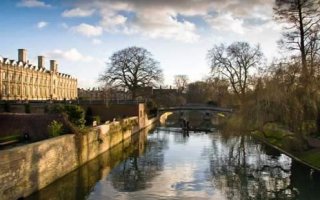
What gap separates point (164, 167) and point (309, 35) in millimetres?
13107

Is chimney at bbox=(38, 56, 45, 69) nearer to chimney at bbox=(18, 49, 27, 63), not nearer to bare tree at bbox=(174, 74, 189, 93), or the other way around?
chimney at bbox=(18, 49, 27, 63)

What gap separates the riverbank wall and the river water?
46 centimetres

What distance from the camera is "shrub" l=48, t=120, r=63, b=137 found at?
23.2 meters

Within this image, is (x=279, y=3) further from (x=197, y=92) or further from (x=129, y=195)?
(x=197, y=92)

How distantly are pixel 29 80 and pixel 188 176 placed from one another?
5846cm

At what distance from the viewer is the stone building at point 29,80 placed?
6516 cm

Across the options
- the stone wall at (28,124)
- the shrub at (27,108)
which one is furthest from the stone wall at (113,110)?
the stone wall at (28,124)

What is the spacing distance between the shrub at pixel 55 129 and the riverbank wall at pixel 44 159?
0.95m

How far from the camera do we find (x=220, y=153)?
2984cm

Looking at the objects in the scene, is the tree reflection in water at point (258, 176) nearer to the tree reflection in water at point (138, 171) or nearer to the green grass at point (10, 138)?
the tree reflection in water at point (138, 171)

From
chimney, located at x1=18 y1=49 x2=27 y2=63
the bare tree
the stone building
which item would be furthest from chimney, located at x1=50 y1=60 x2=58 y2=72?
the bare tree

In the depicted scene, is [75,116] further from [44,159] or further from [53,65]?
[53,65]

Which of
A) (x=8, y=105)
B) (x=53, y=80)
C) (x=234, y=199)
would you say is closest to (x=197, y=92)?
(x=53, y=80)

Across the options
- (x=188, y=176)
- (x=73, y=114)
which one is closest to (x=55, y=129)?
(x=73, y=114)
